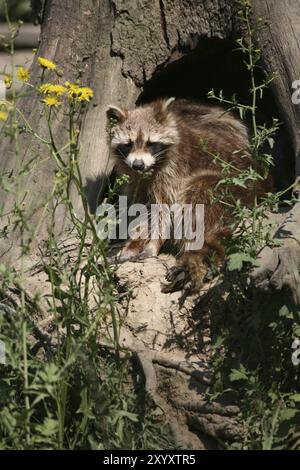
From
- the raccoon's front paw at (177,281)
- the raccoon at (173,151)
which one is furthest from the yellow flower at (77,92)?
the raccoon at (173,151)

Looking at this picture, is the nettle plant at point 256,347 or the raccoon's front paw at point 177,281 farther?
the raccoon's front paw at point 177,281

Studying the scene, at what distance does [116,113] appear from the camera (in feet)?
22.0

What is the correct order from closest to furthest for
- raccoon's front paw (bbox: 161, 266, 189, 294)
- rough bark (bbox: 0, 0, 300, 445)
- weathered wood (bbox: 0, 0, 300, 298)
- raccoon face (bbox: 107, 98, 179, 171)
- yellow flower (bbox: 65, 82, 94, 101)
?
yellow flower (bbox: 65, 82, 94, 101) → raccoon's front paw (bbox: 161, 266, 189, 294) → rough bark (bbox: 0, 0, 300, 445) → weathered wood (bbox: 0, 0, 300, 298) → raccoon face (bbox: 107, 98, 179, 171)

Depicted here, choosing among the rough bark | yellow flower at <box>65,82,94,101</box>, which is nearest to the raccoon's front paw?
the rough bark

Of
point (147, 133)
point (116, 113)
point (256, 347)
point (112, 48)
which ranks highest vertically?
point (112, 48)

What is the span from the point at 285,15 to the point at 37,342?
2906mm

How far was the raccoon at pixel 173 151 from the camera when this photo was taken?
6.64 metres

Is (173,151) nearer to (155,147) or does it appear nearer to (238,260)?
(155,147)

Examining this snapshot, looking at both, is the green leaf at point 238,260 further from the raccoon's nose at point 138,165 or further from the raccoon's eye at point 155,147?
the raccoon's eye at point 155,147

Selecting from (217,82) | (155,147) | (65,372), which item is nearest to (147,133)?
(155,147)

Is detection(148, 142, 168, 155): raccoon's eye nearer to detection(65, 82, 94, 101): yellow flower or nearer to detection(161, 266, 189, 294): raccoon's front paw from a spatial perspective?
detection(161, 266, 189, 294): raccoon's front paw

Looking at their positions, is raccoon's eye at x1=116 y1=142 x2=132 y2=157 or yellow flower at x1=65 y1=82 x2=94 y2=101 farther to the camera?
raccoon's eye at x1=116 y1=142 x2=132 y2=157

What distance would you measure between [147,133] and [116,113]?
1.08 ft

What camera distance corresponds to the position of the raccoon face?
6.82m
